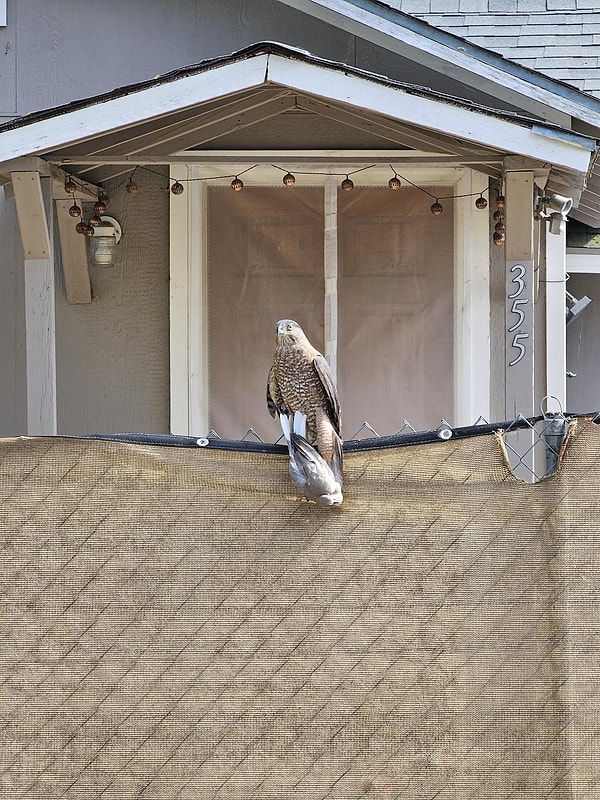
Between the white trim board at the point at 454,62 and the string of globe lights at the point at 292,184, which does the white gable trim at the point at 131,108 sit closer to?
the string of globe lights at the point at 292,184

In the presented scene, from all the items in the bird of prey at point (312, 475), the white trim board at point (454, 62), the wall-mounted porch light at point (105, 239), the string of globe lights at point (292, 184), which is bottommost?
the bird of prey at point (312, 475)

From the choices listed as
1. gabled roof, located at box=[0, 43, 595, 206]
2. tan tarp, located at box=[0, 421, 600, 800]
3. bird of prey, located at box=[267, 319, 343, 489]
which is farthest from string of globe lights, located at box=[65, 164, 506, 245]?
tan tarp, located at box=[0, 421, 600, 800]

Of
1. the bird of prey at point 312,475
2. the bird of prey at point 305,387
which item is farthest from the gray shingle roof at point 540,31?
the bird of prey at point 312,475

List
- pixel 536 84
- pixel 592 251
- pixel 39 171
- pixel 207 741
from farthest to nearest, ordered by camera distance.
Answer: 1. pixel 592 251
2. pixel 536 84
3. pixel 39 171
4. pixel 207 741

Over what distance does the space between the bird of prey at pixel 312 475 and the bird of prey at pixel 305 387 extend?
10cm

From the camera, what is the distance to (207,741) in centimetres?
292

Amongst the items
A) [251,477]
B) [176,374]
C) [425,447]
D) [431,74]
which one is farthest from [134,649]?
[431,74]

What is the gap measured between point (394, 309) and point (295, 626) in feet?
9.94

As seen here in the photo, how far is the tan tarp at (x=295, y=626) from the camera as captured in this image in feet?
9.58

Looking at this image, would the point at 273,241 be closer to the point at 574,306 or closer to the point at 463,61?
the point at 463,61

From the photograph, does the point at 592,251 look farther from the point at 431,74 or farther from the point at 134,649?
the point at 134,649

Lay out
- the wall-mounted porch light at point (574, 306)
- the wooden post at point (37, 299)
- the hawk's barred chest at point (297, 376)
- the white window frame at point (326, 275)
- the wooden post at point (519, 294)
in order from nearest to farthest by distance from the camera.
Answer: the hawk's barred chest at point (297, 376) → the wooden post at point (37, 299) → the wooden post at point (519, 294) → the white window frame at point (326, 275) → the wall-mounted porch light at point (574, 306)

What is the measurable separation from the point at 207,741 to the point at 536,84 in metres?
3.63

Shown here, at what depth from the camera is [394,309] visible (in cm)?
574
